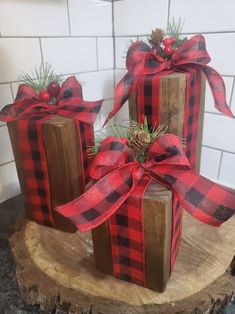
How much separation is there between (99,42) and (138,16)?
0.12 meters

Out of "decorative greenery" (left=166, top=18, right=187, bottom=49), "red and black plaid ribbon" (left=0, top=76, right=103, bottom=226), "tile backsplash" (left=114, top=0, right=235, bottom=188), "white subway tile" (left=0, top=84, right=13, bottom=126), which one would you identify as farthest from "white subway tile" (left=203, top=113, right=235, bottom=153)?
"white subway tile" (left=0, top=84, right=13, bottom=126)

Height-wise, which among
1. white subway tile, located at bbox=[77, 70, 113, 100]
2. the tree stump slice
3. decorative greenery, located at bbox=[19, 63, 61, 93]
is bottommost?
the tree stump slice

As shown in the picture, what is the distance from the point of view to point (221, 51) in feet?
1.99

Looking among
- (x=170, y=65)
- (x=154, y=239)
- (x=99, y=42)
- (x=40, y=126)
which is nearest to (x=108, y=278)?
(x=154, y=239)

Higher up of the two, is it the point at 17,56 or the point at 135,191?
the point at 17,56

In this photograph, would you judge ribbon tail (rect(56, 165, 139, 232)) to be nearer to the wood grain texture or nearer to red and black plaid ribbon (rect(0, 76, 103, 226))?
the wood grain texture

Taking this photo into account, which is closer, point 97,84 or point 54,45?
point 54,45

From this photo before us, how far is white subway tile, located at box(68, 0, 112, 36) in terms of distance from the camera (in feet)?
2.18

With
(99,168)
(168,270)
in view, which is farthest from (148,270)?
(99,168)

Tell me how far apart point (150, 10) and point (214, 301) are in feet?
2.01

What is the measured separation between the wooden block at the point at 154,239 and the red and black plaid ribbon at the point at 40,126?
0.44 feet

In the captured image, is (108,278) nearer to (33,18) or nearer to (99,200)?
(99,200)

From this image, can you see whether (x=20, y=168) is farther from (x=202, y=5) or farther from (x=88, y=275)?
(x=202, y=5)

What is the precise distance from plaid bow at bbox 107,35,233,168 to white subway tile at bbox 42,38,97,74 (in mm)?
222
